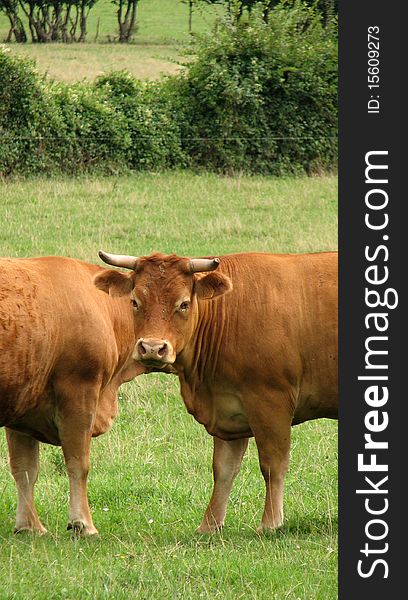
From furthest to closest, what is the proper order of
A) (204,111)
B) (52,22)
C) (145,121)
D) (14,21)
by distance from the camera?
1. (52,22)
2. (14,21)
3. (204,111)
4. (145,121)

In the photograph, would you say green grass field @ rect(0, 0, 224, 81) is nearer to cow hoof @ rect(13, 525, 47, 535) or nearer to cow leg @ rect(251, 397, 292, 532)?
cow leg @ rect(251, 397, 292, 532)

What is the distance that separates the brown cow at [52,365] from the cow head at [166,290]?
15 cm

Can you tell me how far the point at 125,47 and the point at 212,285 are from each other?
56.1 m

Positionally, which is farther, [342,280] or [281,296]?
[281,296]

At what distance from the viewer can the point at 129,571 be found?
20.5ft

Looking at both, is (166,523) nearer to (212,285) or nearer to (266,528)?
(266,528)

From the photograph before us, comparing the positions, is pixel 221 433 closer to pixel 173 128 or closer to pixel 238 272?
pixel 238 272

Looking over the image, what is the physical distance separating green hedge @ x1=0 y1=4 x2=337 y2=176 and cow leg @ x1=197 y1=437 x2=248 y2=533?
1871cm

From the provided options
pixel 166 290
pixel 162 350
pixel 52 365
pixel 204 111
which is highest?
pixel 204 111

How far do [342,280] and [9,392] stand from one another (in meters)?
2.59

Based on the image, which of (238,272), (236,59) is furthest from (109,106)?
(238,272)

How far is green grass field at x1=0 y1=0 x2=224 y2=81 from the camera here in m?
48.3

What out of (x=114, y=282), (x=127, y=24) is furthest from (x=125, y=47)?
(x=114, y=282)

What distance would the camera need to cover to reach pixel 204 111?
29.3 meters
